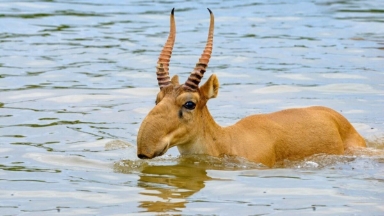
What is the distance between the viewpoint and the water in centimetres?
1096

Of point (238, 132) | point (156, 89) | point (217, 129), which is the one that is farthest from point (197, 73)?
point (156, 89)

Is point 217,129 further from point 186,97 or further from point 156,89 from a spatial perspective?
point 156,89

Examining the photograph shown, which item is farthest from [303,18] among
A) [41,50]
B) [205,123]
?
[205,123]

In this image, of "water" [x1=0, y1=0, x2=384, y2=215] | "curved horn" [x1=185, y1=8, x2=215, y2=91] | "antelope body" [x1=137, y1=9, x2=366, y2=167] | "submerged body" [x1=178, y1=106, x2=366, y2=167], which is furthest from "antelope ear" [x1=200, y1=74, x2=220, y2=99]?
"water" [x1=0, y1=0, x2=384, y2=215]

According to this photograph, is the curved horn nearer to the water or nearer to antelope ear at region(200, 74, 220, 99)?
antelope ear at region(200, 74, 220, 99)

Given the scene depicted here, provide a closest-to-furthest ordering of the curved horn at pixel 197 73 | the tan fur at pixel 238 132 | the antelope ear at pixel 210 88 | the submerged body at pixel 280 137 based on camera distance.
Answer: the tan fur at pixel 238 132 → the curved horn at pixel 197 73 → the antelope ear at pixel 210 88 → the submerged body at pixel 280 137

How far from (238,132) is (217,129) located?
353mm

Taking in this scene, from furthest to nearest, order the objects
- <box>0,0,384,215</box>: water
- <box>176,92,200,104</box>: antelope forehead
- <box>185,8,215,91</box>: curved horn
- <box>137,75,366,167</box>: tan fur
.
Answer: <box>185,8,215,91</box>: curved horn
<box>176,92,200,104</box>: antelope forehead
<box>137,75,366,167</box>: tan fur
<box>0,0,384,215</box>: water

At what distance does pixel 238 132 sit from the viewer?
12.7 metres

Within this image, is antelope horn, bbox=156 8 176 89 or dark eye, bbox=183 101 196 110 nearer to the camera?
dark eye, bbox=183 101 196 110

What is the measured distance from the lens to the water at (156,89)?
1096 centimetres

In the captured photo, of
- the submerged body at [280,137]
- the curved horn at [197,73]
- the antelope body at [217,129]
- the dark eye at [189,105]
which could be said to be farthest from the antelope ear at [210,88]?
the submerged body at [280,137]

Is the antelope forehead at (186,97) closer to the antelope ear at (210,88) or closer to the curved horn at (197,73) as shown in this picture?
the curved horn at (197,73)

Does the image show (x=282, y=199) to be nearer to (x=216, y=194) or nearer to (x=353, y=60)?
(x=216, y=194)
